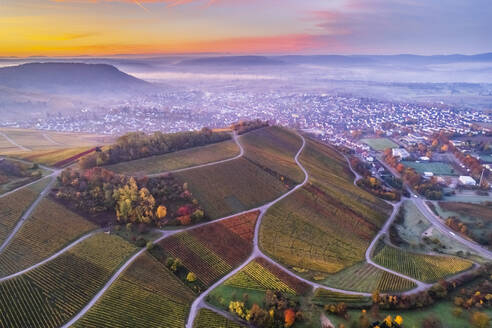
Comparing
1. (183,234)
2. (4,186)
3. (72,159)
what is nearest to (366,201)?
(183,234)

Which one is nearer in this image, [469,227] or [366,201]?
[469,227]

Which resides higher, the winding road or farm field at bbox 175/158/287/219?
farm field at bbox 175/158/287/219

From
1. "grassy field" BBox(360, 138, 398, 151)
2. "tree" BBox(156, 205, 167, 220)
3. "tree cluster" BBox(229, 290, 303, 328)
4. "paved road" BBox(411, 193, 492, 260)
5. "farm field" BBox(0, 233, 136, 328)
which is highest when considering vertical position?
"tree" BBox(156, 205, 167, 220)

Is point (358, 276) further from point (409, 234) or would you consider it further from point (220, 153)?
point (220, 153)

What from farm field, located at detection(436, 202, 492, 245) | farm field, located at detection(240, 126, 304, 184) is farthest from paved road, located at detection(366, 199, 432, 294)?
farm field, located at detection(240, 126, 304, 184)

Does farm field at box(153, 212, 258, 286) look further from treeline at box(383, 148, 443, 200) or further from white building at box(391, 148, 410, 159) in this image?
white building at box(391, 148, 410, 159)

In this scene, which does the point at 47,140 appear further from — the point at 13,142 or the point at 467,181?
the point at 467,181

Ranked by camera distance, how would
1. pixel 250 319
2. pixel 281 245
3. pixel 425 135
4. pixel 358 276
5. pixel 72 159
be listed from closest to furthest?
pixel 250 319
pixel 358 276
pixel 281 245
pixel 72 159
pixel 425 135
